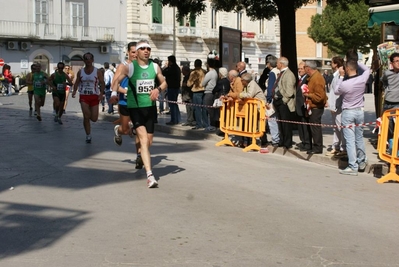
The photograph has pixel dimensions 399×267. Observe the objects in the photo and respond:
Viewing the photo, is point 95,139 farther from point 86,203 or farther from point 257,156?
point 86,203

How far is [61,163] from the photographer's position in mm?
11461

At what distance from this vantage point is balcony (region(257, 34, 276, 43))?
214 feet

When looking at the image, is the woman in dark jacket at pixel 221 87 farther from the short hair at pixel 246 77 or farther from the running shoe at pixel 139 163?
the running shoe at pixel 139 163

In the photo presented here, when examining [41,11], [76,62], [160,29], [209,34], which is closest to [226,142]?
[41,11]

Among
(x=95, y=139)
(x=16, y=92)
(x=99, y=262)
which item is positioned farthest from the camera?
(x=16, y=92)

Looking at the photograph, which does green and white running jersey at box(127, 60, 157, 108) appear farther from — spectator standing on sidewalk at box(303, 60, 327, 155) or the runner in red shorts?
the runner in red shorts

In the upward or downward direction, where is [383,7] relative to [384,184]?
upward

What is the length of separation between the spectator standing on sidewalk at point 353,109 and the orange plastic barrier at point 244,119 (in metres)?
3.01

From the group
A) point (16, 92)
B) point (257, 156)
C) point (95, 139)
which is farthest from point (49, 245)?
point (16, 92)

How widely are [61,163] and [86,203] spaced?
3.31 m

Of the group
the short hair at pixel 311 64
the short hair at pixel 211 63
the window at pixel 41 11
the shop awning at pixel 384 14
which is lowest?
the short hair at pixel 311 64

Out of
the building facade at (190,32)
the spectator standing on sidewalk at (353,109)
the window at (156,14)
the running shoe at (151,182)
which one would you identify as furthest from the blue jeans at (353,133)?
the window at (156,14)

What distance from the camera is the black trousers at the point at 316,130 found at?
42.5 feet

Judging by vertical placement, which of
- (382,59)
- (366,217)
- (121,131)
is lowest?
(366,217)
